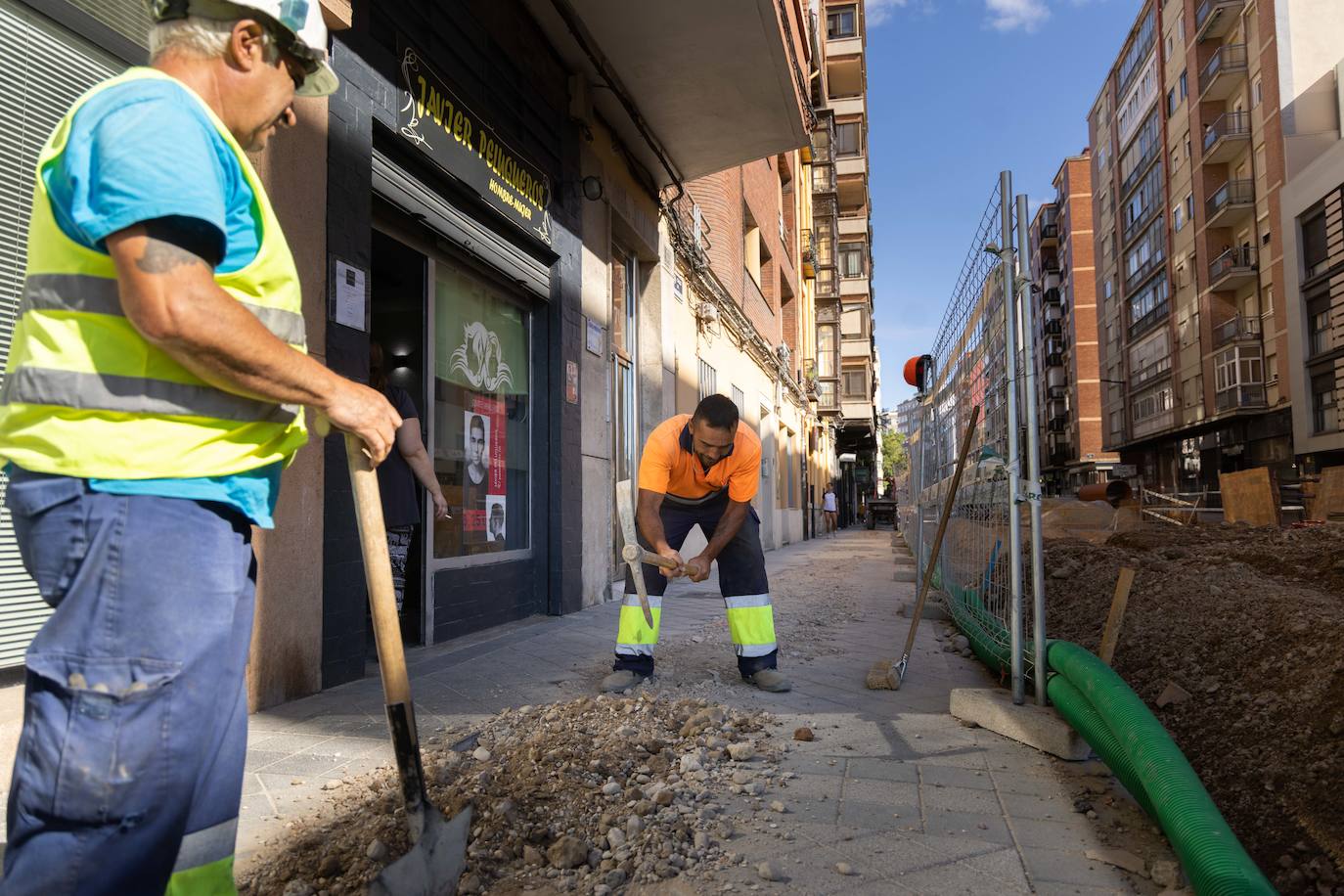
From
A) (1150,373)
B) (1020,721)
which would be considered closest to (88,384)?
(1020,721)

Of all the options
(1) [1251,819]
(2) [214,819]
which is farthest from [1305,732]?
(2) [214,819]

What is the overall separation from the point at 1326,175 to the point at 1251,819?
32272 millimetres

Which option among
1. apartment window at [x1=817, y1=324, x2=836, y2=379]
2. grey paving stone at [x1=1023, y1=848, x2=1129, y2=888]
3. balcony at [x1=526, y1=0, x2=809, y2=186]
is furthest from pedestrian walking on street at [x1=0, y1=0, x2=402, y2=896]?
apartment window at [x1=817, y1=324, x2=836, y2=379]

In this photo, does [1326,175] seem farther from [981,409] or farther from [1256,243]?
[981,409]

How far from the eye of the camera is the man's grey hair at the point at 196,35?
Answer: 1435mm

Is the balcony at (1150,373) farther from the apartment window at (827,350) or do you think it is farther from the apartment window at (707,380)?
the apartment window at (707,380)

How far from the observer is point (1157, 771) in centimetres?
232

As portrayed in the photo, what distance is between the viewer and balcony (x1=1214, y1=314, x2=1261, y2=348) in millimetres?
34031

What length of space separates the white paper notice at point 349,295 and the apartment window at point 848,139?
105 ft

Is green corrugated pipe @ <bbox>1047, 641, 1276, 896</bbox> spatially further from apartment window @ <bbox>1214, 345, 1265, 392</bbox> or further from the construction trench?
apartment window @ <bbox>1214, 345, 1265, 392</bbox>

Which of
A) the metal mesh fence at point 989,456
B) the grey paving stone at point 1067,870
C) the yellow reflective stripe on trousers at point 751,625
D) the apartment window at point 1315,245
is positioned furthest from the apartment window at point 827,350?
the grey paving stone at point 1067,870

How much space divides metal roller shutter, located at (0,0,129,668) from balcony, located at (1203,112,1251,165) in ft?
134

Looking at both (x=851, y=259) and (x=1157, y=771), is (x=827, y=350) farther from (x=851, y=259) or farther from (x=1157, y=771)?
(x=1157, y=771)

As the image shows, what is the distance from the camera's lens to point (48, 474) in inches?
50.2
